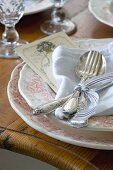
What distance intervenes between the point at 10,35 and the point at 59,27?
0.36ft

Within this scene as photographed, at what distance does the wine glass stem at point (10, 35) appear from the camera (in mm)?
739

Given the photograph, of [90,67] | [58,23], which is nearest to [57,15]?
[58,23]

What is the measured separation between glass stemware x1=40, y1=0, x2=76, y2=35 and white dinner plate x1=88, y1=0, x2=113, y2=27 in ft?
0.16

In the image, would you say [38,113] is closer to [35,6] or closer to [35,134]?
[35,134]

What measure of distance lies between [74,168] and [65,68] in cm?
17

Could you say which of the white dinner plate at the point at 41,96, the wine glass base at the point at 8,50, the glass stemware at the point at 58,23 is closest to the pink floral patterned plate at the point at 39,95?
the white dinner plate at the point at 41,96

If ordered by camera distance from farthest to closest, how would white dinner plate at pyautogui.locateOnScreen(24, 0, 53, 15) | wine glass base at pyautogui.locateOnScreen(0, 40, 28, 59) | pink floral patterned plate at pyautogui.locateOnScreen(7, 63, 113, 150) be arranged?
1. white dinner plate at pyautogui.locateOnScreen(24, 0, 53, 15)
2. wine glass base at pyautogui.locateOnScreen(0, 40, 28, 59)
3. pink floral patterned plate at pyautogui.locateOnScreen(7, 63, 113, 150)

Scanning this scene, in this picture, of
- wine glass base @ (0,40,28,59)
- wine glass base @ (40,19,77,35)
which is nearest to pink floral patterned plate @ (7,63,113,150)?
wine glass base @ (0,40,28,59)

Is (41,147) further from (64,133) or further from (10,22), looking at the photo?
(10,22)

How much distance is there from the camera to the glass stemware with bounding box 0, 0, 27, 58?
708 millimetres

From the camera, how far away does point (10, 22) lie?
2.37ft

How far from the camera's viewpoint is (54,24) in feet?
2.68

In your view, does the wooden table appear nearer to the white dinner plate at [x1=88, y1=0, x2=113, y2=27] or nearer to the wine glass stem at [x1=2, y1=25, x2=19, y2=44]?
the wine glass stem at [x1=2, y1=25, x2=19, y2=44]

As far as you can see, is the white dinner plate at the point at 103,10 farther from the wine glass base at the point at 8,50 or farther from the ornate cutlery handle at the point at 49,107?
the ornate cutlery handle at the point at 49,107
